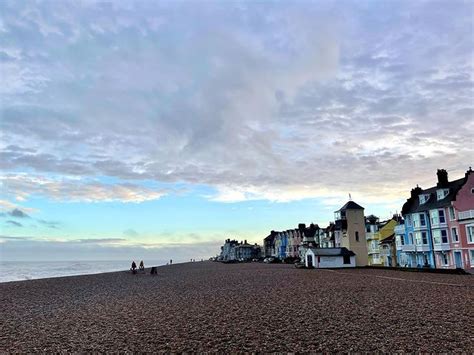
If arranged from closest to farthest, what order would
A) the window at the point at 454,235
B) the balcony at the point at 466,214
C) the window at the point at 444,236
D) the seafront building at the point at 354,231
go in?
the balcony at the point at 466,214
the window at the point at 454,235
the window at the point at 444,236
the seafront building at the point at 354,231

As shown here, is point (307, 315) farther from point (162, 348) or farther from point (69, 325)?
point (69, 325)

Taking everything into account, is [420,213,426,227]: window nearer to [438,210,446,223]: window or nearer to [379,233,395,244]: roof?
[438,210,446,223]: window

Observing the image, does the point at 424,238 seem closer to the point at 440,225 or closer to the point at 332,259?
the point at 440,225

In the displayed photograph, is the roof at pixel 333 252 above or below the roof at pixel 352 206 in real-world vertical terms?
below

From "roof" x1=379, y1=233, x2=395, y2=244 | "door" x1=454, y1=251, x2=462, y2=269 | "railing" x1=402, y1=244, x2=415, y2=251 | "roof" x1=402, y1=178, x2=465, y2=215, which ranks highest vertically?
"roof" x1=402, y1=178, x2=465, y2=215

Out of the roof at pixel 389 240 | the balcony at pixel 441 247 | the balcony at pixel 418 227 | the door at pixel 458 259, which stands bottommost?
the door at pixel 458 259

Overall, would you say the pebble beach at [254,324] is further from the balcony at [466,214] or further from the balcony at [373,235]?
the balcony at [373,235]

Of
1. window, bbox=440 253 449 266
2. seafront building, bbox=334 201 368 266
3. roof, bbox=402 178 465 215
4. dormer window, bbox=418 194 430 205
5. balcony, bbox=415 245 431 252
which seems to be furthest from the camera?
seafront building, bbox=334 201 368 266

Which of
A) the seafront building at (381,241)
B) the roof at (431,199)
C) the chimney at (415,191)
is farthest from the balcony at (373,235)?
the chimney at (415,191)

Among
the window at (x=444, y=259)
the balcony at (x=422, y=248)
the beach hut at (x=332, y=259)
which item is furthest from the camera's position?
the beach hut at (x=332, y=259)

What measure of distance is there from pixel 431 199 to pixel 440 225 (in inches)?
208

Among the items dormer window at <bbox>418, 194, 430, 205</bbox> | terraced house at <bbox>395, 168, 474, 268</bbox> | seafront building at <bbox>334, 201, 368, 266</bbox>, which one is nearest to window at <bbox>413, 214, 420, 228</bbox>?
terraced house at <bbox>395, 168, 474, 268</bbox>

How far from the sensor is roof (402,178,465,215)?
171 ft

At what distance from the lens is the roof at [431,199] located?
52.0 meters
